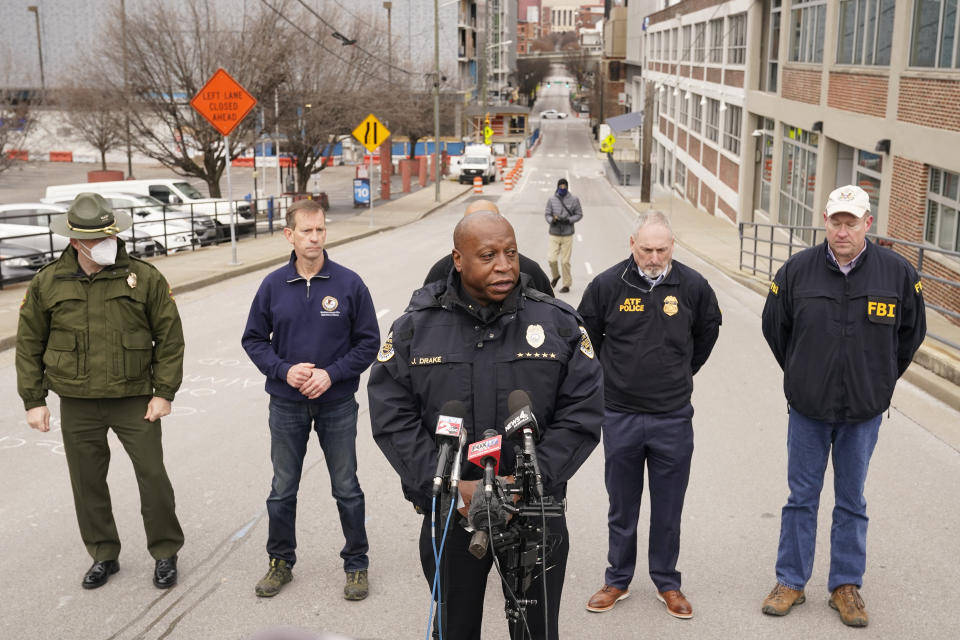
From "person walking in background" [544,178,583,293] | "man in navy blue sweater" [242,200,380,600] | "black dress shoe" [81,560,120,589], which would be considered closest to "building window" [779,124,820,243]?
"person walking in background" [544,178,583,293]

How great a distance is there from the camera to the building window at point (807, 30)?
25734 mm

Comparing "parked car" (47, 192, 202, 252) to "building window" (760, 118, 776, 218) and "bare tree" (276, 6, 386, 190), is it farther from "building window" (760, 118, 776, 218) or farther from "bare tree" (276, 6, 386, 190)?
"building window" (760, 118, 776, 218)

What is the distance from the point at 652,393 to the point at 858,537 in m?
1.33

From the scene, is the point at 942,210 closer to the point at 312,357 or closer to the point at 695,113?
the point at 312,357

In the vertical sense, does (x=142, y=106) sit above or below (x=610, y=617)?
above

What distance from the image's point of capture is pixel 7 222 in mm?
22891

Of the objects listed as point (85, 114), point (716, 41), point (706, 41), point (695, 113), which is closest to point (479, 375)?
point (716, 41)

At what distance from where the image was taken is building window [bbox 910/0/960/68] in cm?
1545

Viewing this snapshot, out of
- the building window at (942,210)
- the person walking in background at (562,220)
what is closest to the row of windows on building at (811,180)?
the building window at (942,210)

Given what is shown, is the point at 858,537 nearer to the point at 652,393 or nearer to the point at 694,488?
the point at 652,393

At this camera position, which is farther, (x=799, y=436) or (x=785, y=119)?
(x=785, y=119)

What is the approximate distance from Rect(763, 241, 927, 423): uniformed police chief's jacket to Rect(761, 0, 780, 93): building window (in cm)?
2894

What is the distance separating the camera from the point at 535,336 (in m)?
3.77

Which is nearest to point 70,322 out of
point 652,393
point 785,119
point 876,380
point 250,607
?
point 250,607
